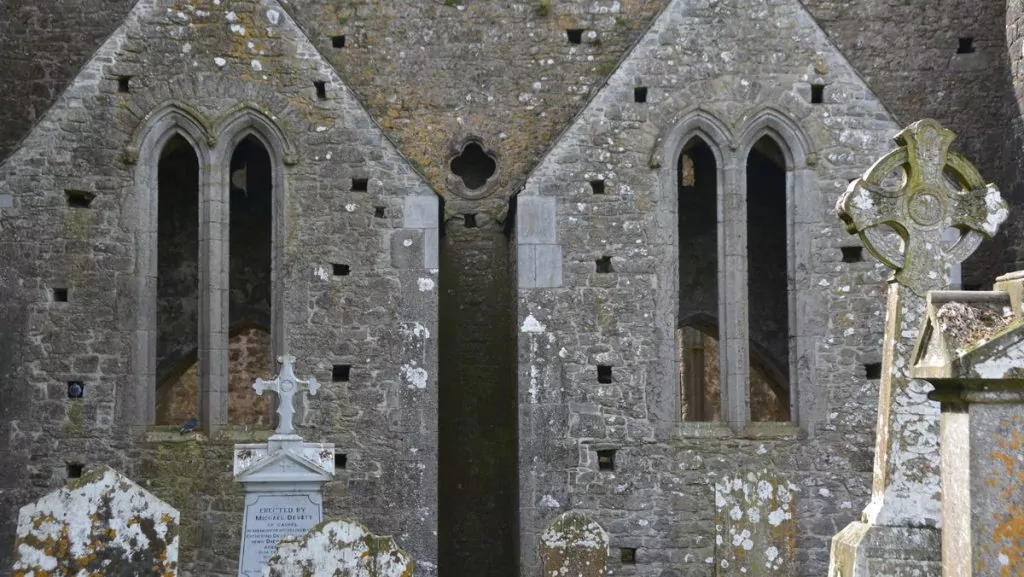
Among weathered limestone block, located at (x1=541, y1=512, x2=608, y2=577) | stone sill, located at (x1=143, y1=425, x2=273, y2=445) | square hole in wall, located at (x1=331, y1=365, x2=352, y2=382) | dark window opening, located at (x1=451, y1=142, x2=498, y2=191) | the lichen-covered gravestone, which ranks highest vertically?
dark window opening, located at (x1=451, y1=142, x2=498, y2=191)

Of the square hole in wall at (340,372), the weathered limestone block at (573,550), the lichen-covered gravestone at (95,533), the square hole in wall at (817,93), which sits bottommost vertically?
the weathered limestone block at (573,550)

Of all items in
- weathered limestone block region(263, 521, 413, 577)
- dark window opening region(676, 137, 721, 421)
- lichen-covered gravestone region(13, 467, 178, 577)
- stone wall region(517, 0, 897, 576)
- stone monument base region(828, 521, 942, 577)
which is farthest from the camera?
dark window opening region(676, 137, 721, 421)

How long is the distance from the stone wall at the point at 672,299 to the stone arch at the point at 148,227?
302 cm

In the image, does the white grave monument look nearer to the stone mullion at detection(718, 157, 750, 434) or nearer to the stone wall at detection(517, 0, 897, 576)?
the stone wall at detection(517, 0, 897, 576)

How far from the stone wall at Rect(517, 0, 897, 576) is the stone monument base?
200 inches

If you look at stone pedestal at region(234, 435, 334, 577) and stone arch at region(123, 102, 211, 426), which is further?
stone arch at region(123, 102, 211, 426)

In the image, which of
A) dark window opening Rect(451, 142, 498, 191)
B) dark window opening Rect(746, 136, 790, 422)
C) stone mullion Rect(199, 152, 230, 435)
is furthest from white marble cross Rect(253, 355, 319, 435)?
dark window opening Rect(746, 136, 790, 422)

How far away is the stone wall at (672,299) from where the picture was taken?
Result: 35.6 feet

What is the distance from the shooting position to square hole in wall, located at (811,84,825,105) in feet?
37.1

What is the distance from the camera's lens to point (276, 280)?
11.3 m

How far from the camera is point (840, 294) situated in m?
11.1

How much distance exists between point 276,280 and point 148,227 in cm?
123

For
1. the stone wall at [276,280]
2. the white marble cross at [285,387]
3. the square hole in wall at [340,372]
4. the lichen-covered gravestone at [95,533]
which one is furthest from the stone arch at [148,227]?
the lichen-covered gravestone at [95,533]

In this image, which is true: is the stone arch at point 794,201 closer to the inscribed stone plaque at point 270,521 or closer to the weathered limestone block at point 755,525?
the weathered limestone block at point 755,525
